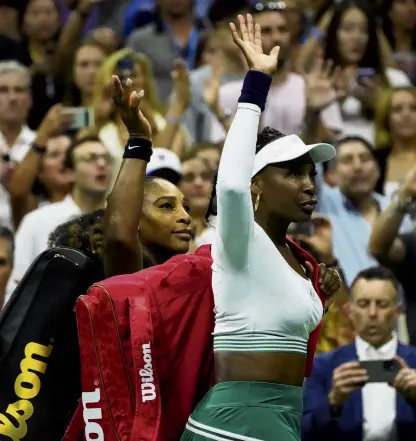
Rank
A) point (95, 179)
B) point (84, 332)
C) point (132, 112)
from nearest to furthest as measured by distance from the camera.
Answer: point (84, 332), point (132, 112), point (95, 179)

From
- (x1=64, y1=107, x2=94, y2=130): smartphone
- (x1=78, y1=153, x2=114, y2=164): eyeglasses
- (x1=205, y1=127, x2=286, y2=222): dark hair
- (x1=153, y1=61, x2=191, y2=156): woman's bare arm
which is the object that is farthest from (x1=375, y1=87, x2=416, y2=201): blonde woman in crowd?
(x1=205, y1=127, x2=286, y2=222): dark hair

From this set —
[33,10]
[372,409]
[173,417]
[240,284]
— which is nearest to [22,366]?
[173,417]

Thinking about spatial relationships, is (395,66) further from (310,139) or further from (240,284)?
(240,284)

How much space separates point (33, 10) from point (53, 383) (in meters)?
6.02

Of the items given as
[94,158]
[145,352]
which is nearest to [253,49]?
[145,352]

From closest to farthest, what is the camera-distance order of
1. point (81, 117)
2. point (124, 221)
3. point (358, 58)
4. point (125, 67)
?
point (124, 221) < point (81, 117) < point (125, 67) < point (358, 58)

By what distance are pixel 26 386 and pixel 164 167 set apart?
1.75 m

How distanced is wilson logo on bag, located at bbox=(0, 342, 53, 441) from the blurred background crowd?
160cm

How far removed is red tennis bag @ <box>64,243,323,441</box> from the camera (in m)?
4.98

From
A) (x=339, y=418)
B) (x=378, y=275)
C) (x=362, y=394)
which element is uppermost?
(x=378, y=275)

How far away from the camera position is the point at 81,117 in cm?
933

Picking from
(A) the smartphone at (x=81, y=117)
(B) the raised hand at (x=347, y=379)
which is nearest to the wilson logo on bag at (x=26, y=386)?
(B) the raised hand at (x=347, y=379)

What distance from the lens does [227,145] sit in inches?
185

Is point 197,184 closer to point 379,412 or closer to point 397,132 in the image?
point 397,132
